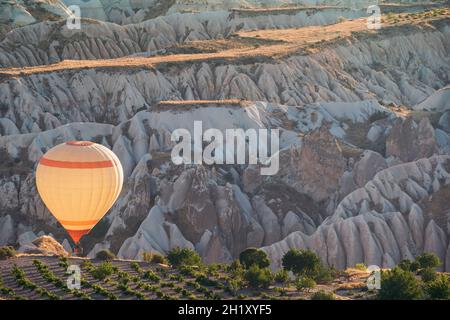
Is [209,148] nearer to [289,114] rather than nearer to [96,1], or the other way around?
[289,114]

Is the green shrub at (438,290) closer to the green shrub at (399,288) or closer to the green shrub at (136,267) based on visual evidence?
the green shrub at (399,288)

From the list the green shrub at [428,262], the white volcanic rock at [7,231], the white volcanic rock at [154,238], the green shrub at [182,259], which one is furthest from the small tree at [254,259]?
the white volcanic rock at [7,231]

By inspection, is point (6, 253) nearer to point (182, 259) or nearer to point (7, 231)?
point (182, 259)

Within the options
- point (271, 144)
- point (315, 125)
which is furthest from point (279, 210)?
point (315, 125)

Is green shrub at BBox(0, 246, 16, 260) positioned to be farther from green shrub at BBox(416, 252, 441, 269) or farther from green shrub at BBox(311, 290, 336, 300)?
green shrub at BBox(416, 252, 441, 269)

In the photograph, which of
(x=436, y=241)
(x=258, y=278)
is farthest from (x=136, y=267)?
(x=436, y=241)

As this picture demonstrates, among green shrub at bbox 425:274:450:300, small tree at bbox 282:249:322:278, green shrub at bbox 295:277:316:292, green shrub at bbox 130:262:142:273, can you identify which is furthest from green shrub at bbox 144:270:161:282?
green shrub at bbox 425:274:450:300
